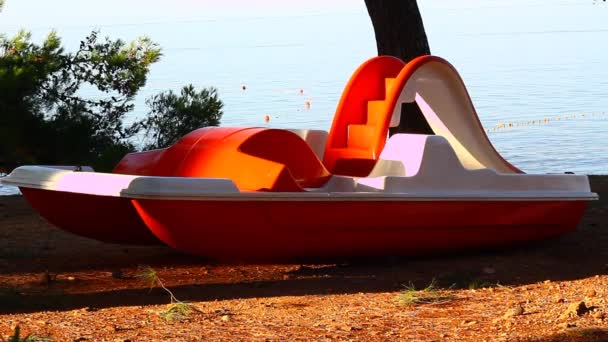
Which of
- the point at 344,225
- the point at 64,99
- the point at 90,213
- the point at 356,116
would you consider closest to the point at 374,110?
the point at 356,116

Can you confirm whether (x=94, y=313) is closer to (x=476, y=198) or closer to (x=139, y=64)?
(x=476, y=198)

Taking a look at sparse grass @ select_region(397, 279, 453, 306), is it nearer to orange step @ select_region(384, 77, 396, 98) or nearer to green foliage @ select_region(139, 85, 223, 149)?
orange step @ select_region(384, 77, 396, 98)

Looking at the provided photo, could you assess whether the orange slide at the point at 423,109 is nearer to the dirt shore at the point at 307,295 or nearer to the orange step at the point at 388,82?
the orange step at the point at 388,82

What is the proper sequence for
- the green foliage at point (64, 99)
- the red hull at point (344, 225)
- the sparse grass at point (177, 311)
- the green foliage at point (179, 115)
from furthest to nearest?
the green foliage at point (179, 115) → the green foliage at point (64, 99) → the red hull at point (344, 225) → the sparse grass at point (177, 311)

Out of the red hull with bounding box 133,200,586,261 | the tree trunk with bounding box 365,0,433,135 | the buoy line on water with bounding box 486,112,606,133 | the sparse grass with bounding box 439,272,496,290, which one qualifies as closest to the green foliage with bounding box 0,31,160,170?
the tree trunk with bounding box 365,0,433,135

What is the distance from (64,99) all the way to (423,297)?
17.0 feet

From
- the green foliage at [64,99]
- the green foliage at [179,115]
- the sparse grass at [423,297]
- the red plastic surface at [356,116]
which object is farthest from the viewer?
the green foliage at [179,115]

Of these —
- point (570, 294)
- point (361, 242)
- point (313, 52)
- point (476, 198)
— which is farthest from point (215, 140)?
point (313, 52)

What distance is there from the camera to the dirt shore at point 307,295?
4211 mm

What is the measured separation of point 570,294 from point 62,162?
15.6 ft

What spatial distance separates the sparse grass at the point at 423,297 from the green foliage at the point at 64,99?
3.90 metres

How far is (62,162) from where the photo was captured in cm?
861

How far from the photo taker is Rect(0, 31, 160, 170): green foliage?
8.46 m

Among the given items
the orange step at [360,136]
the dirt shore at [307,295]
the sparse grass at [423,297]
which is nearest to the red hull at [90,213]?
the dirt shore at [307,295]
